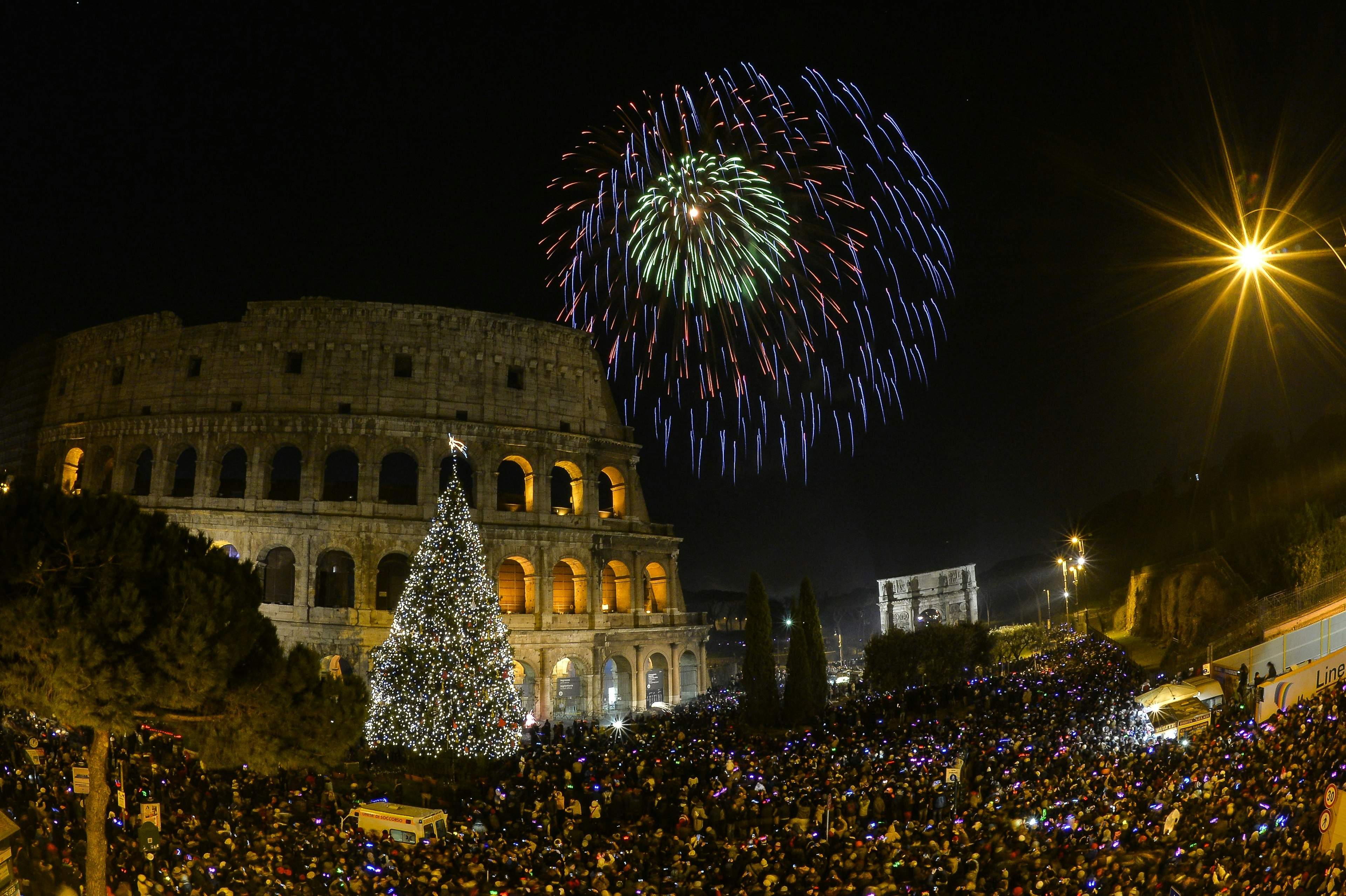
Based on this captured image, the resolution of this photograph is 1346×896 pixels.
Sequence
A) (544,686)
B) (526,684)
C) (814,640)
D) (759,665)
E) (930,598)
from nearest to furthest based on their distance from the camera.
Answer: (759,665) → (814,640) → (544,686) → (526,684) → (930,598)

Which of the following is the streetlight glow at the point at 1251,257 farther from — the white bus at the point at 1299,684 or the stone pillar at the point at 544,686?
the stone pillar at the point at 544,686

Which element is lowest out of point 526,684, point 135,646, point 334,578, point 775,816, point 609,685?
point 775,816

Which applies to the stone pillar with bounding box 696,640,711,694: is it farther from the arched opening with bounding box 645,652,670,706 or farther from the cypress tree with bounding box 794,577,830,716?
the cypress tree with bounding box 794,577,830,716

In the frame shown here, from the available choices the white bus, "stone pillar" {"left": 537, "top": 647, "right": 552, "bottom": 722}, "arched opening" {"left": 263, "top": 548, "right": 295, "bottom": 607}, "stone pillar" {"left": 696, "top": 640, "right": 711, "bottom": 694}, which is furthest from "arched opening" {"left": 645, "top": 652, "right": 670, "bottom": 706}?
the white bus

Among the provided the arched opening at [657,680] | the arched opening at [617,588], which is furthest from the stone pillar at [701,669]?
the arched opening at [617,588]

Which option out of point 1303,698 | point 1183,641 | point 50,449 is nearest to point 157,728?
point 1303,698

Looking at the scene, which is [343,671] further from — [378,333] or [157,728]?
[157,728]

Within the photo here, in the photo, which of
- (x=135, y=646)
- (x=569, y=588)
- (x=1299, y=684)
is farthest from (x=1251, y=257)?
(x=569, y=588)

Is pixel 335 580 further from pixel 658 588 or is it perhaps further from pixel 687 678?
pixel 687 678
